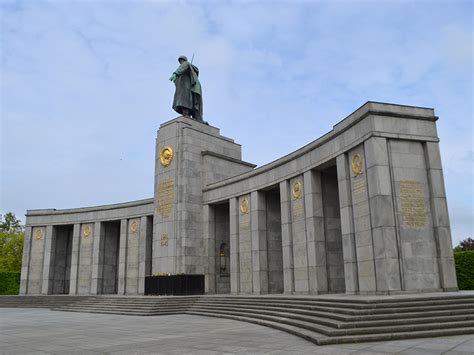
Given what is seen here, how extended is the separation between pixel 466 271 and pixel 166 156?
22346 millimetres

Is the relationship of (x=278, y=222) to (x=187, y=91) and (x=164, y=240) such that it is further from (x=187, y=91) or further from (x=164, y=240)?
(x=187, y=91)

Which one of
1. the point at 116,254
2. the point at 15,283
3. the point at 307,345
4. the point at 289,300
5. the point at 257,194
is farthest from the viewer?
the point at 15,283

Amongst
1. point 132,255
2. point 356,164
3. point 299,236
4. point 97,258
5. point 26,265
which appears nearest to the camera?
point 356,164

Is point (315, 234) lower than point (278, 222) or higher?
lower

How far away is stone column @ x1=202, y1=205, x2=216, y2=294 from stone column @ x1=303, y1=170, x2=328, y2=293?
10.5 m

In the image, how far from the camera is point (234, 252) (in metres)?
29.4

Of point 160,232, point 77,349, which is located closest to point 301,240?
point 160,232

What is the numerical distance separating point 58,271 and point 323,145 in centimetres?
3252

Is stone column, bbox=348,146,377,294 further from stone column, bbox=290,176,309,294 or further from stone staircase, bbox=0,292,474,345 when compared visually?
stone column, bbox=290,176,309,294

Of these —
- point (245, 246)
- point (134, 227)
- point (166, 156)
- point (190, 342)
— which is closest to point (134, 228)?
point (134, 227)

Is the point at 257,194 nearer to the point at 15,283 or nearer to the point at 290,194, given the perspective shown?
the point at 290,194

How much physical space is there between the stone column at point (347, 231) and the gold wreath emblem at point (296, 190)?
408 centimetres

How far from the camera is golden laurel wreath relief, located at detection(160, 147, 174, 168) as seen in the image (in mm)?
32750

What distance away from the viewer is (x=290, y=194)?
2525 centimetres
